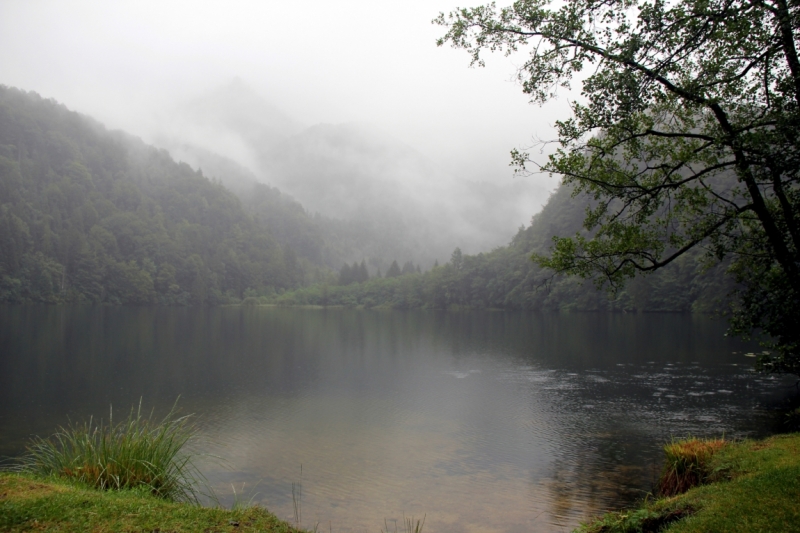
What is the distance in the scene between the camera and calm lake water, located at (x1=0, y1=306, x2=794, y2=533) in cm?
1207

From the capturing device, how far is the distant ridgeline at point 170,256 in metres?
106

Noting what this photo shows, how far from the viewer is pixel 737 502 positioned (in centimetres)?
666

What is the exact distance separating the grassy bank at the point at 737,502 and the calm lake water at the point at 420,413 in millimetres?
2845

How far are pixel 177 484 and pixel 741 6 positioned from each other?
12.9 meters

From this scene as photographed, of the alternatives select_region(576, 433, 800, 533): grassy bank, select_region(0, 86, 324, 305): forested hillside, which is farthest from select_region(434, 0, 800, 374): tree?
select_region(0, 86, 324, 305): forested hillside

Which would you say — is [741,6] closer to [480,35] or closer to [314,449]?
[480,35]

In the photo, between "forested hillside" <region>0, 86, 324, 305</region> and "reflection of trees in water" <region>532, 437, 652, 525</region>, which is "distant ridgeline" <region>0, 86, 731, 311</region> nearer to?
"forested hillside" <region>0, 86, 324, 305</region>

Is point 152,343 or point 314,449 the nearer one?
point 314,449

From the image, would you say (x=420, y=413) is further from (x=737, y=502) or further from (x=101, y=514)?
(x=101, y=514)

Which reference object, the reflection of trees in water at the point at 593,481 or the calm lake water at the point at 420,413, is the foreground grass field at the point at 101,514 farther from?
the reflection of trees in water at the point at 593,481

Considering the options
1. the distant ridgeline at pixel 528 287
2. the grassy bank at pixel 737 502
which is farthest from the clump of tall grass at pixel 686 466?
the distant ridgeline at pixel 528 287

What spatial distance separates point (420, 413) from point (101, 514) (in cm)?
1516

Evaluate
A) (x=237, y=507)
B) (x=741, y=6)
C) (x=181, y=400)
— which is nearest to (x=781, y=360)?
(x=741, y=6)

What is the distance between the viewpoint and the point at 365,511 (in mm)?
11320
